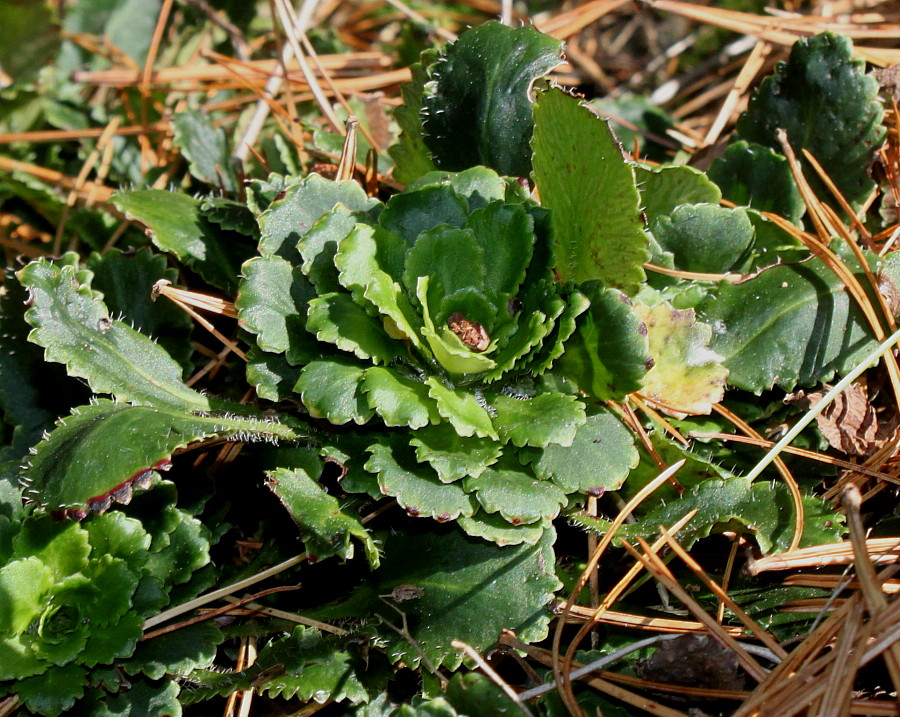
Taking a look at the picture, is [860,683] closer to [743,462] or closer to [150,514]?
[743,462]

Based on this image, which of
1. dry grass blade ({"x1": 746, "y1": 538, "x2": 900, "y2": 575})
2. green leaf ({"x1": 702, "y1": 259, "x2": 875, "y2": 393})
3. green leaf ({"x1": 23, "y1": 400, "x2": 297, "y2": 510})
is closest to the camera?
green leaf ({"x1": 23, "y1": 400, "x2": 297, "y2": 510})

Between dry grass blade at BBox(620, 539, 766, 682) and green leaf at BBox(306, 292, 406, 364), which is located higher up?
green leaf at BBox(306, 292, 406, 364)

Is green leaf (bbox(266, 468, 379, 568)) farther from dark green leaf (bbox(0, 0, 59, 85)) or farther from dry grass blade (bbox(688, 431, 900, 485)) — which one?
dark green leaf (bbox(0, 0, 59, 85))

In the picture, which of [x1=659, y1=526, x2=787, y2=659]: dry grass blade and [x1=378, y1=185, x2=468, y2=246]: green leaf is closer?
[x1=659, y1=526, x2=787, y2=659]: dry grass blade

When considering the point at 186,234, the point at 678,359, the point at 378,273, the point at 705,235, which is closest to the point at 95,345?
the point at 186,234

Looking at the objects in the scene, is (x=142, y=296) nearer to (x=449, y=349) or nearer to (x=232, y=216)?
(x=232, y=216)

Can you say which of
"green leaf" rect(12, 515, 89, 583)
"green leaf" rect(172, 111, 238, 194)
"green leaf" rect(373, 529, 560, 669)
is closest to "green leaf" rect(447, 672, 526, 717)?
"green leaf" rect(373, 529, 560, 669)

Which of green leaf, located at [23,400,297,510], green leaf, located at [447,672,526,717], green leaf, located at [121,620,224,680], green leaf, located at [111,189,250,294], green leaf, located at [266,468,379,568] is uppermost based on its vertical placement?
green leaf, located at [111,189,250,294]
